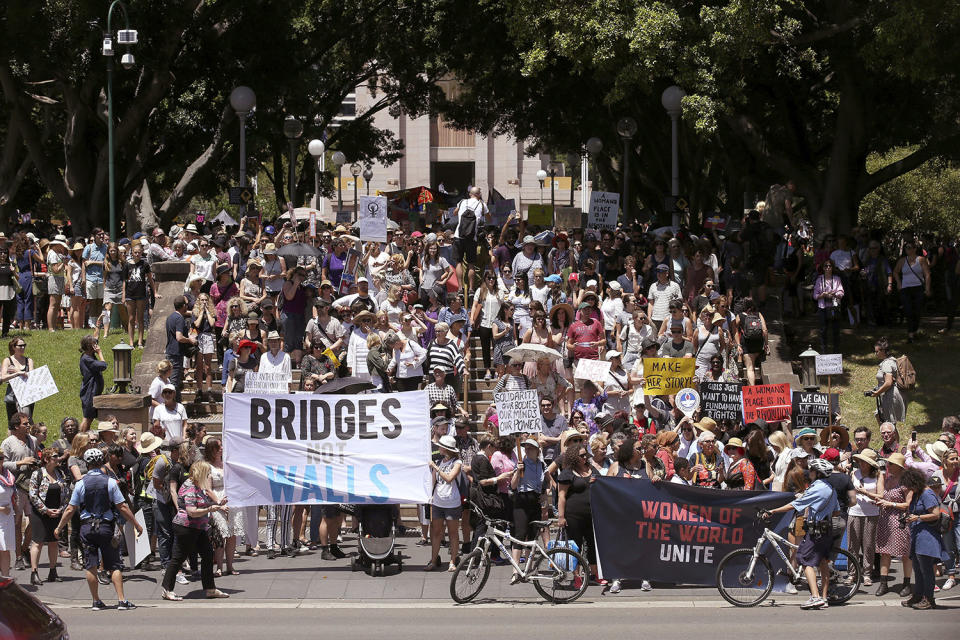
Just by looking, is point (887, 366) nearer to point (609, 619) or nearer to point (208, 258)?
point (609, 619)

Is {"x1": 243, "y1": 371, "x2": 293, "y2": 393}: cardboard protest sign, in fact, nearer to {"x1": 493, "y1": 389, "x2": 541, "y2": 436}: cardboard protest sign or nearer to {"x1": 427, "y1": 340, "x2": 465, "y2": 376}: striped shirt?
{"x1": 427, "y1": 340, "x2": 465, "y2": 376}: striped shirt

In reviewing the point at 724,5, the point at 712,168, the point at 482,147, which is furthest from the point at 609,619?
the point at 482,147

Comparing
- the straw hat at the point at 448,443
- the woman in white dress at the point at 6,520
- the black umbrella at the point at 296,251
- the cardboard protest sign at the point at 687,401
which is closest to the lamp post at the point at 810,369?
the cardboard protest sign at the point at 687,401

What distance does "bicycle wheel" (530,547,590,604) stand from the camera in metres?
13.5

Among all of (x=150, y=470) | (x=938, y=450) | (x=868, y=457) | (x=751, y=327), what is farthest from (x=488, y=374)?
(x=938, y=450)

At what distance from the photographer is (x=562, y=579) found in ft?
44.5

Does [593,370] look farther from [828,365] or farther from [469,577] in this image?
[469,577]

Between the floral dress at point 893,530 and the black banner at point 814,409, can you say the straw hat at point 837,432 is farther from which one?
the floral dress at point 893,530

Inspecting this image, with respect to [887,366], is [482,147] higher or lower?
higher

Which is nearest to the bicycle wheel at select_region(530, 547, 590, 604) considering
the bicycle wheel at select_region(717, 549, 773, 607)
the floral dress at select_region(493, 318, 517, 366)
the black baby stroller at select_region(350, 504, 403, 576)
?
the bicycle wheel at select_region(717, 549, 773, 607)

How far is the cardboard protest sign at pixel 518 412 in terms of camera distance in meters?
15.3

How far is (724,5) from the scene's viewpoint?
2520 cm

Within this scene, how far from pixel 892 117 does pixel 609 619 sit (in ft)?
65.1

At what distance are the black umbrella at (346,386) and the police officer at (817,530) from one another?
537 cm
